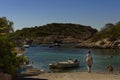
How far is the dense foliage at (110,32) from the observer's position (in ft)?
538

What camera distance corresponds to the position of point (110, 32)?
571 feet

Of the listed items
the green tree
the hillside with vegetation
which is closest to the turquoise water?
the green tree

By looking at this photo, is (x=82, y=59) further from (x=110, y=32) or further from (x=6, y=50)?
(x=110, y=32)

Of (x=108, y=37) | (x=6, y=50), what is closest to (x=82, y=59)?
(x=6, y=50)

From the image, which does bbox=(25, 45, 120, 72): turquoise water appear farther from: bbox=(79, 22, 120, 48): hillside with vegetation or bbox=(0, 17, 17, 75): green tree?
bbox=(79, 22, 120, 48): hillside with vegetation

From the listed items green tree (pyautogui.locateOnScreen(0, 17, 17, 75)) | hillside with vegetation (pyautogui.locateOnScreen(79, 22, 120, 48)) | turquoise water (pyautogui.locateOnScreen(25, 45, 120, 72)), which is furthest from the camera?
hillside with vegetation (pyautogui.locateOnScreen(79, 22, 120, 48))

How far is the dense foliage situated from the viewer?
164 meters

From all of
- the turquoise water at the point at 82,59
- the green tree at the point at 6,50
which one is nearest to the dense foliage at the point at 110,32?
the turquoise water at the point at 82,59

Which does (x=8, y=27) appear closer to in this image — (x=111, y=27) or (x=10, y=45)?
(x=10, y=45)

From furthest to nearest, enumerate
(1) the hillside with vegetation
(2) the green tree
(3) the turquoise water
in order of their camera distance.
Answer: (1) the hillside with vegetation < (3) the turquoise water < (2) the green tree

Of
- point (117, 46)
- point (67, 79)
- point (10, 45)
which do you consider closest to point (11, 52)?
point (10, 45)

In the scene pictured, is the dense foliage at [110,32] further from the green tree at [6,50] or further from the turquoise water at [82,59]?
the green tree at [6,50]

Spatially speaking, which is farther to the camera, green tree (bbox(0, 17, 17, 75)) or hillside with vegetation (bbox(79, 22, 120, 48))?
hillside with vegetation (bbox(79, 22, 120, 48))

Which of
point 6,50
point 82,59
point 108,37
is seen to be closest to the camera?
point 6,50
